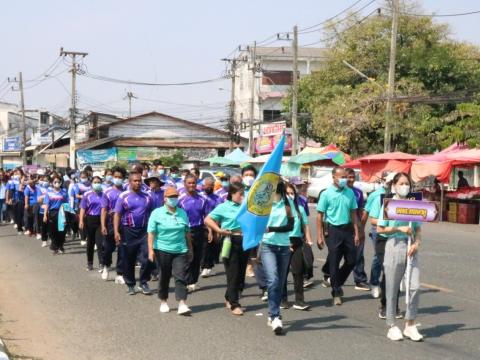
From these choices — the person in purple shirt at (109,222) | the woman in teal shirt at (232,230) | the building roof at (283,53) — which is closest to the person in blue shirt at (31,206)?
the person in purple shirt at (109,222)

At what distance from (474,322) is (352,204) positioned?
2.14 m

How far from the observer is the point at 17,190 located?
69.3 feet

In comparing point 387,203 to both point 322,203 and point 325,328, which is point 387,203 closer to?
point 325,328

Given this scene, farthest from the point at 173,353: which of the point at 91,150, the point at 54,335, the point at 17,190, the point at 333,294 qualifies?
the point at 91,150

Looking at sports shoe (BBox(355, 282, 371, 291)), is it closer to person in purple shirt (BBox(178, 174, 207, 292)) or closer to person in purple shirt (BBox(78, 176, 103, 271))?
person in purple shirt (BBox(178, 174, 207, 292))

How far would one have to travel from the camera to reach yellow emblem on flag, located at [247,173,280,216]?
24.6 ft

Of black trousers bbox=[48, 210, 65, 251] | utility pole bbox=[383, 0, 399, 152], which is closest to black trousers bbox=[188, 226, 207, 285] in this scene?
black trousers bbox=[48, 210, 65, 251]

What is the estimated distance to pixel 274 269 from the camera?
7.75 meters

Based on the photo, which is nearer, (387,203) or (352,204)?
(387,203)

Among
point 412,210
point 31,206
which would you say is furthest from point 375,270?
point 31,206

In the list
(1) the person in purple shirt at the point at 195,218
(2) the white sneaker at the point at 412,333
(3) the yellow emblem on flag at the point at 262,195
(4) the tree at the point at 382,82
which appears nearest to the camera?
(2) the white sneaker at the point at 412,333

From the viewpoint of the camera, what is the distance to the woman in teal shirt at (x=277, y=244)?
770cm

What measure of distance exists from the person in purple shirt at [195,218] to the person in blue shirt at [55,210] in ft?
18.1

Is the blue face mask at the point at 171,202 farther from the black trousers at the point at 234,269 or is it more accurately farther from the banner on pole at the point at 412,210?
the banner on pole at the point at 412,210
